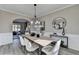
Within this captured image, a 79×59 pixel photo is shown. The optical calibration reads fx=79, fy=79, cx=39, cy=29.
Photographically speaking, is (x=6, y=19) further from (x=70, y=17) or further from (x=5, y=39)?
(x=70, y=17)

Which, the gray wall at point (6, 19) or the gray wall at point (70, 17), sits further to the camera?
the gray wall at point (6, 19)

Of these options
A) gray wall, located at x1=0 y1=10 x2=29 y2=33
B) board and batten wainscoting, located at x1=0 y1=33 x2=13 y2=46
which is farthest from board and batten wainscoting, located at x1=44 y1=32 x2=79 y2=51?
board and batten wainscoting, located at x1=0 y1=33 x2=13 y2=46

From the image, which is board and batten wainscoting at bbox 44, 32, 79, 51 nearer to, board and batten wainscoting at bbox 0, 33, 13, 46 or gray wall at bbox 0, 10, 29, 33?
gray wall at bbox 0, 10, 29, 33

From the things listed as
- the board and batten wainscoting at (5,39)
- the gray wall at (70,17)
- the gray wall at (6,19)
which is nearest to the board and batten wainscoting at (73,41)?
the gray wall at (70,17)

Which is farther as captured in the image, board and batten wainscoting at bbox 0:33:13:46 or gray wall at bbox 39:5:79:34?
board and batten wainscoting at bbox 0:33:13:46

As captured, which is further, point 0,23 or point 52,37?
point 0,23

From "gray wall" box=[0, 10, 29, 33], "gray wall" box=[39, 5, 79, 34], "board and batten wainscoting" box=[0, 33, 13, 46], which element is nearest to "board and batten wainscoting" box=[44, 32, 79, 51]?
"gray wall" box=[39, 5, 79, 34]

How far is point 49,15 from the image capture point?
8.58 feet

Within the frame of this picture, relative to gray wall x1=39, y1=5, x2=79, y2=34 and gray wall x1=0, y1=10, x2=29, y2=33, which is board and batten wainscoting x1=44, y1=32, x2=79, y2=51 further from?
gray wall x1=0, y1=10, x2=29, y2=33

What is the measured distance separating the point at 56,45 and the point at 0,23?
2.58 m

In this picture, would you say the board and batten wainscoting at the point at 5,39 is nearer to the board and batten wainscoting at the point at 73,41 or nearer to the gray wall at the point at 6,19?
the gray wall at the point at 6,19

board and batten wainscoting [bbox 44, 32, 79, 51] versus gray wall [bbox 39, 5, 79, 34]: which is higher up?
gray wall [bbox 39, 5, 79, 34]
